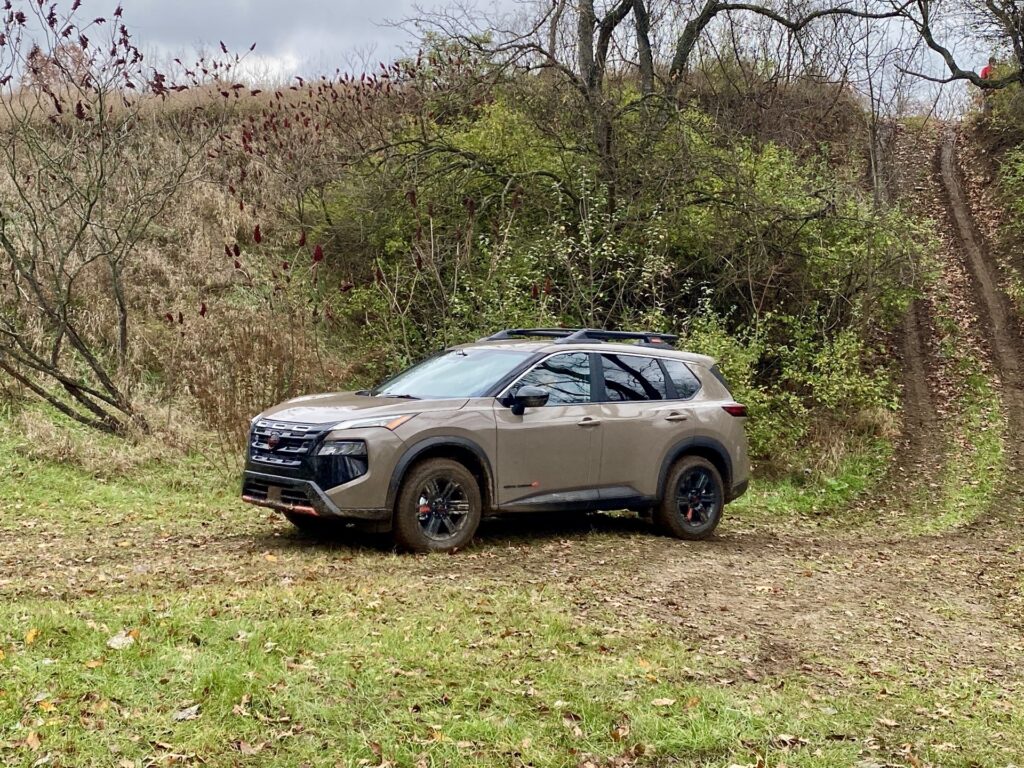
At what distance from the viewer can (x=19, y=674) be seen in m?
4.70

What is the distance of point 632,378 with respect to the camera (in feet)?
31.7

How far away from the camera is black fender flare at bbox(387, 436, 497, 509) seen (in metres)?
7.82

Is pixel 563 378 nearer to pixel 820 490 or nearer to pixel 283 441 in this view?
pixel 283 441

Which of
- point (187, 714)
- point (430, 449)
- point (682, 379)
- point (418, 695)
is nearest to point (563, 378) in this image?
point (682, 379)

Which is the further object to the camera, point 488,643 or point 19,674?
point 488,643

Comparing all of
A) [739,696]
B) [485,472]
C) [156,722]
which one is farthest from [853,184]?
[156,722]

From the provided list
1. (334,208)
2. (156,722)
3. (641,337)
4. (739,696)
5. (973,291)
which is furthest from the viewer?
(973,291)

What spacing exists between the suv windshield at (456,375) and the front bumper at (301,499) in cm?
131

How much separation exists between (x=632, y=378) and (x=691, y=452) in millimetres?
1034

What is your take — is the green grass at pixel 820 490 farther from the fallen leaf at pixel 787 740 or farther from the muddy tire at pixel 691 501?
the fallen leaf at pixel 787 740

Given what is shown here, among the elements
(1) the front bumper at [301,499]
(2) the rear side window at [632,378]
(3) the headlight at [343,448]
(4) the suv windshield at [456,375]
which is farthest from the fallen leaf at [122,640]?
(2) the rear side window at [632,378]

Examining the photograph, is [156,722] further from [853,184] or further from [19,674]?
[853,184]

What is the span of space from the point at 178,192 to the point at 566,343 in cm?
1264

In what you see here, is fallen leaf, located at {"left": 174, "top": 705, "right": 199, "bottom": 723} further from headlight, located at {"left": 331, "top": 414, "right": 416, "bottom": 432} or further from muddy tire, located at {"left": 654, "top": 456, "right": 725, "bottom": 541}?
muddy tire, located at {"left": 654, "top": 456, "right": 725, "bottom": 541}
